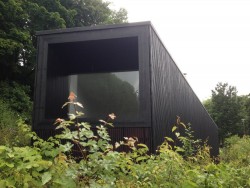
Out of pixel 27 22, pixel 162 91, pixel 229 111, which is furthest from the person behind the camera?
pixel 229 111

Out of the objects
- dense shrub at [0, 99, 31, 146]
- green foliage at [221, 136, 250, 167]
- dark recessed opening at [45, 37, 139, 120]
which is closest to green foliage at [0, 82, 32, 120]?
dense shrub at [0, 99, 31, 146]

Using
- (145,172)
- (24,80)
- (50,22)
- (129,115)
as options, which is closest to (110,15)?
(50,22)

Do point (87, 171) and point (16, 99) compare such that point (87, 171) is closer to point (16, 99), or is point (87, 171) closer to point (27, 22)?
point (16, 99)

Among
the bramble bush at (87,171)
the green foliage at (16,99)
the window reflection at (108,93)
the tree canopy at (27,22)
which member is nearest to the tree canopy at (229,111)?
the tree canopy at (27,22)

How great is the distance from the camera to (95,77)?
25.4ft

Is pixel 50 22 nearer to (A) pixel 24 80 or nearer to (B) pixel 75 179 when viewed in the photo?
(A) pixel 24 80

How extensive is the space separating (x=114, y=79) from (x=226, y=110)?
3005cm


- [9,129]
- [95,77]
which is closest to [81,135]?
[95,77]

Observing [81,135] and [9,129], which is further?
[9,129]

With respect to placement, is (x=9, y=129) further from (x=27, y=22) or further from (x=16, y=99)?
(x=27, y=22)

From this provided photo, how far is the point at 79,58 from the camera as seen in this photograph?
7.63 metres

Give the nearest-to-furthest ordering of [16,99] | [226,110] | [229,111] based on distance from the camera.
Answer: [16,99]
[229,111]
[226,110]

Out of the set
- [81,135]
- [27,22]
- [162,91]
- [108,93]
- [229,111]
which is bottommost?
[81,135]

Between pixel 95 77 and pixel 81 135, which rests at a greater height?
pixel 95 77
